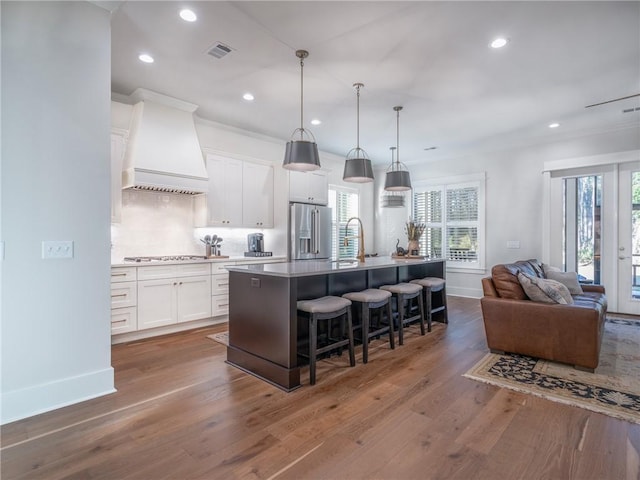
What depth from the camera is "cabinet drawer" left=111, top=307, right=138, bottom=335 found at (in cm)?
370

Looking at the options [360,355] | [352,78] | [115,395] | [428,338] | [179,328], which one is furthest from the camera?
[179,328]

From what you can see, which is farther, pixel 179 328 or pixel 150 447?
pixel 179 328

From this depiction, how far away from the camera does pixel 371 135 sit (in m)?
5.79

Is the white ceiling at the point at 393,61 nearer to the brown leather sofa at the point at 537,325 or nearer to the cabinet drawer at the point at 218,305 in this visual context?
the brown leather sofa at the point at 537,325

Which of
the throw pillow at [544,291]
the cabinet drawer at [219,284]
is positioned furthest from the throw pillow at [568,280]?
the cabinet drawer at [219,284]

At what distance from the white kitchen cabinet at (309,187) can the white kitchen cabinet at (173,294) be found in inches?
79.6

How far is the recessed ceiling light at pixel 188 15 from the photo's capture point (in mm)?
2621

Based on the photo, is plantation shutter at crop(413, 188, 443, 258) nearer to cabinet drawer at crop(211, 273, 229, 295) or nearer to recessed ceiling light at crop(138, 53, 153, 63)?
cabinet drawer at crop(211, 273, 229, 295)

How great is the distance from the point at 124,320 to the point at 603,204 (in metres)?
7.09

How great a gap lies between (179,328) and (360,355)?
2431 mm

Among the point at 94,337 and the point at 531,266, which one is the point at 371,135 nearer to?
the point at 531,266

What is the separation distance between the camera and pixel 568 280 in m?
4.26

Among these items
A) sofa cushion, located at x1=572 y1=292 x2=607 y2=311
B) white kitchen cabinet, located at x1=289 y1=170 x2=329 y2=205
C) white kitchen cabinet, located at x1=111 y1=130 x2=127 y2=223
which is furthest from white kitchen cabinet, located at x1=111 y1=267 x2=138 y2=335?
sofa cushion, located at x1=572 y1=292 x2=607 y2=311

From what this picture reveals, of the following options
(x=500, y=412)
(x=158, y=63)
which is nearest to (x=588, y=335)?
(x=500, y=412)
